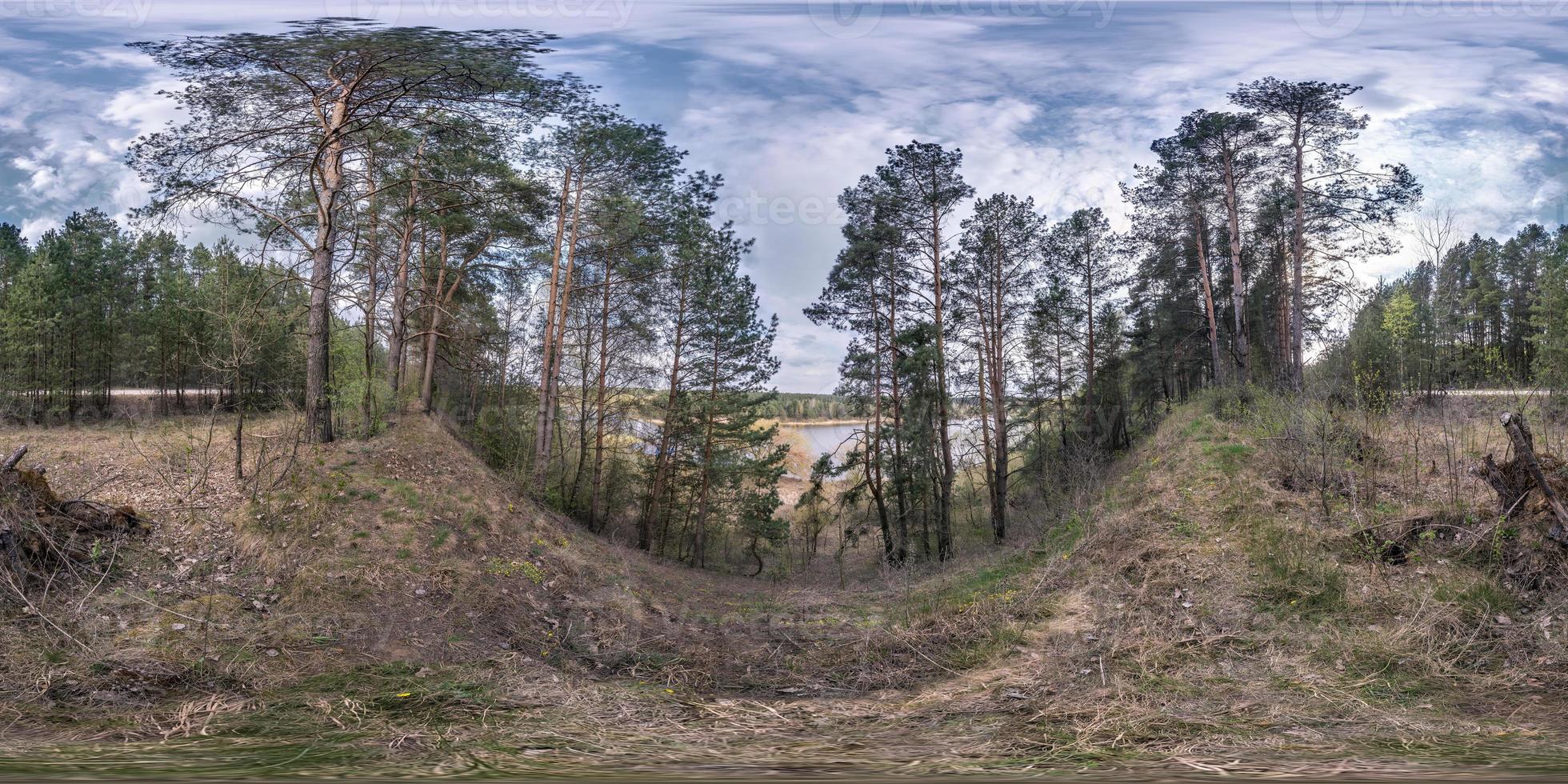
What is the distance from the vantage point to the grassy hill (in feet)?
11.3

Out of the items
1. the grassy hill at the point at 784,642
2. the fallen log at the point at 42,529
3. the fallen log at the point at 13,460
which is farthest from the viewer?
the fallen log at the point at 13,460

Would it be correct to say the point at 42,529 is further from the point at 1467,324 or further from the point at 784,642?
the point at 1467,324

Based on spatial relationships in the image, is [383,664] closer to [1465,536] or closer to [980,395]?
[1465,536]

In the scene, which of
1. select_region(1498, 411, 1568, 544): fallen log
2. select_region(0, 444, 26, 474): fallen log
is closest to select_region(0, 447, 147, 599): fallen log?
select_region(0, 444, 26, 474): fallen log

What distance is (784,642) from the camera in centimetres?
706

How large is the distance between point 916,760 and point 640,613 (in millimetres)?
6449

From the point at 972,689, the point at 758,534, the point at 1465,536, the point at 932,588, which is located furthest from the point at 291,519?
the point at 758,534

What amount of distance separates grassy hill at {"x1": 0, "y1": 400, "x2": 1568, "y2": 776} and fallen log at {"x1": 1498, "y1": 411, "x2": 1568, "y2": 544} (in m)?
0.40

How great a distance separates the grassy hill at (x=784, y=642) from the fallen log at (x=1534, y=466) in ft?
1.31

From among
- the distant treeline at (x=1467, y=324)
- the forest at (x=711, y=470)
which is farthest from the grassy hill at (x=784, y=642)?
the distant treeline at (x=1467, y=324)

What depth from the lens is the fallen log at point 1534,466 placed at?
18.9ft

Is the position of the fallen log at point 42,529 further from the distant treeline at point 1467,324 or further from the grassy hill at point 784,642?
the distant treeline at point 1467,324

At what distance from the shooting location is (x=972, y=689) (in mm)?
4859

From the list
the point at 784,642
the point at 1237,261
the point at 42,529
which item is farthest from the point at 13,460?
the point at 1237,261
